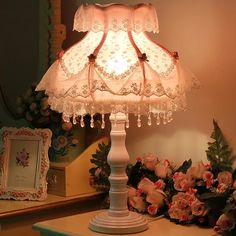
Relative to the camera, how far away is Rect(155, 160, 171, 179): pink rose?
5.74 feet

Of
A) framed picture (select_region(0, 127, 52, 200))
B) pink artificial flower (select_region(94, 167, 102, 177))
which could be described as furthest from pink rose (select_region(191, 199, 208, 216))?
framed picture (select_region(0, 127, 52, 200))

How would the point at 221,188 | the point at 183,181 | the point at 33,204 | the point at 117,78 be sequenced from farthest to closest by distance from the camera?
the point at 33,204
the point at 183,181
the point at 221,188
the point at 117,78

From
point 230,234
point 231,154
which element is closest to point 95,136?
point 231,154

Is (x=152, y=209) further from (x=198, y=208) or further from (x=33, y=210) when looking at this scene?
(x=33, y=210)

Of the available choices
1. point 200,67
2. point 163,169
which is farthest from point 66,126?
point 200,67

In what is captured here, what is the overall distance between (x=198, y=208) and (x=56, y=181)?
58cm

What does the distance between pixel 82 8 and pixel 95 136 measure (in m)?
0.71

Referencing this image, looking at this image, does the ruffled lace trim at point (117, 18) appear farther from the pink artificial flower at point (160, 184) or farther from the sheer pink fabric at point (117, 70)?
the pink artificial flower at point (160, 184)

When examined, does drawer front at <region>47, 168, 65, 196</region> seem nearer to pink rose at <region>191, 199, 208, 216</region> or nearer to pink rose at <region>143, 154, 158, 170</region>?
pink rose at <region>143, 154, 158, 170</region>

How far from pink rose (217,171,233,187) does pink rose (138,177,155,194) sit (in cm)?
23

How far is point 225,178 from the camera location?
5.16ft

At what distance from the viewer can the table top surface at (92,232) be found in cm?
153

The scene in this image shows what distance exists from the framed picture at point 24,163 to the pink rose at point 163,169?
39 cm

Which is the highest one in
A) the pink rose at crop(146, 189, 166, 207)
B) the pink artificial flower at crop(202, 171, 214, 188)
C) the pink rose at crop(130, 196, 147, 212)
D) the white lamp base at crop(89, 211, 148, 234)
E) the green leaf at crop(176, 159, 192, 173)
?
the green leaf at crop(176, 159, 192, 173)
